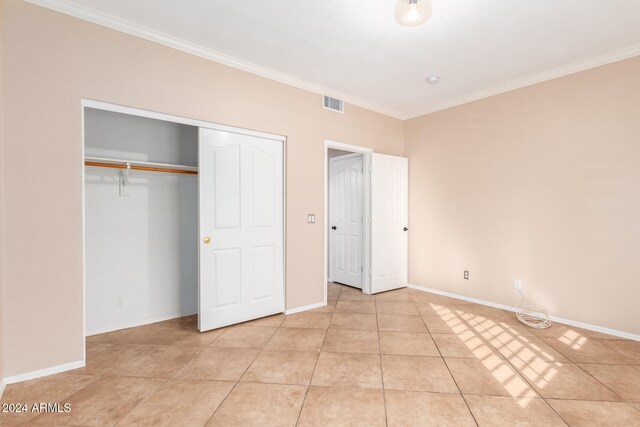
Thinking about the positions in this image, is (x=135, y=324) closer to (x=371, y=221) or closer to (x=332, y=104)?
(x=371, y=221)

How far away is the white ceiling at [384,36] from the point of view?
2.41m

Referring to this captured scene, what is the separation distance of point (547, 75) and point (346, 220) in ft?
10.4

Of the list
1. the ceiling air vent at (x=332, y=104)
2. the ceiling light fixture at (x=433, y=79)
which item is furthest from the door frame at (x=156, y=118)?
the ceiling light fixture at (x=433, y=79)

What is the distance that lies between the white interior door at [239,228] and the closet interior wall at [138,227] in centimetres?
69

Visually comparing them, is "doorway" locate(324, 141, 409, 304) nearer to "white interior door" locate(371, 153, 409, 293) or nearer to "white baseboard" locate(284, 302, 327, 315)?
"white interior door" locate(371, 153, 409, 293)

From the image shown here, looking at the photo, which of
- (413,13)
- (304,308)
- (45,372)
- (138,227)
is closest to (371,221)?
(304,308)

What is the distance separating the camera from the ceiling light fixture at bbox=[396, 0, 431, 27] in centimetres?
204

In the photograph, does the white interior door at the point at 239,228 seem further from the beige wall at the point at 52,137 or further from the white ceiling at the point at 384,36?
the white ceiling at the point at 384,36

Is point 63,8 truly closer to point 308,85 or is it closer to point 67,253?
point 67,253

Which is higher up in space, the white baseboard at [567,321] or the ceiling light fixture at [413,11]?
the ceiling light fixture at [413,11]

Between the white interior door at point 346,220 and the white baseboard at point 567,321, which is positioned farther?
the white interior door at point 346,220

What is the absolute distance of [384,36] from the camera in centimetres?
279

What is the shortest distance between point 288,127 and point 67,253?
2.46m

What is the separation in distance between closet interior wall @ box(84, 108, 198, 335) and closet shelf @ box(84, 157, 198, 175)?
0.40ft
